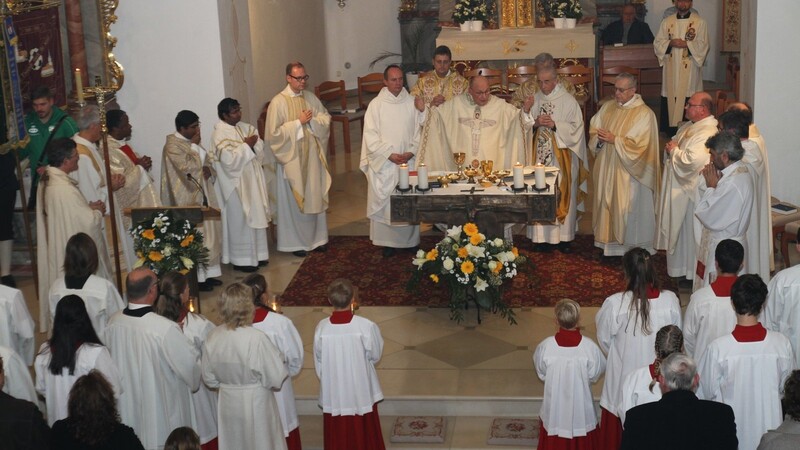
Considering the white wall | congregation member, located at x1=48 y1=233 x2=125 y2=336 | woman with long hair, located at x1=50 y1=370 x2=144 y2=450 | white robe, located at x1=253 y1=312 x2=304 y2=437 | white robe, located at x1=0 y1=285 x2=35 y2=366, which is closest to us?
woman with long hair, located at x1=50 y1=370 x2=144 y2=450

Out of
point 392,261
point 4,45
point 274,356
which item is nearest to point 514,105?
point 392,261

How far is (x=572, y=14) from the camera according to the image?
18031 mm

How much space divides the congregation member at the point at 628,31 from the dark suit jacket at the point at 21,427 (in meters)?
16.3

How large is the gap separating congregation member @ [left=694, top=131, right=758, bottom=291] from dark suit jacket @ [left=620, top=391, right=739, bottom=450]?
2941mm

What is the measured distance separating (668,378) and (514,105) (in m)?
6.37

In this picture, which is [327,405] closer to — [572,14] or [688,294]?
[688,294]

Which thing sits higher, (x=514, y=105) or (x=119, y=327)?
(x=514, y=105)

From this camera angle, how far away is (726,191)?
7.97 metres

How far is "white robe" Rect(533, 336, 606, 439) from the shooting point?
6781 millimetres

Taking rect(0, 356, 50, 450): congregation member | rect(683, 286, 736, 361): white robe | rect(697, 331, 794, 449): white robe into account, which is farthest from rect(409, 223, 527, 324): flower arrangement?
rect(0, 356, 50, 450): congregation member

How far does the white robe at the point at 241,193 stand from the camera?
35.2 feet

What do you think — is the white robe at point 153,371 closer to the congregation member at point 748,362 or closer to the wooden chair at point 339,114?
the congregation member at point 748,362

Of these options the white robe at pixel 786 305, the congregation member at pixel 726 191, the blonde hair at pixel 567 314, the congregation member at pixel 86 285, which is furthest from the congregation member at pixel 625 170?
→ the congregation member at pixel 86 285

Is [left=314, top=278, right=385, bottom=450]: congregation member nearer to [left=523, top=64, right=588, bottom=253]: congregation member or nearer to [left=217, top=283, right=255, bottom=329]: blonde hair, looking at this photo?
[left=217, top=283, right=255, bottom=329]: blonde hair
